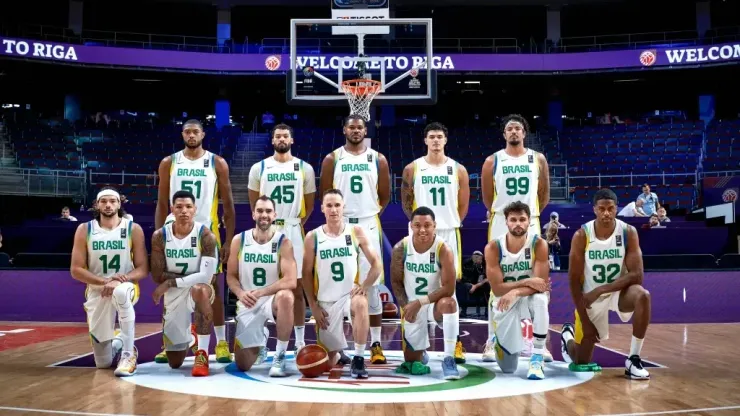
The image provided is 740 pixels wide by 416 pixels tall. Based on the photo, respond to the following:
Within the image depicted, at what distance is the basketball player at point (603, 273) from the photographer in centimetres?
593

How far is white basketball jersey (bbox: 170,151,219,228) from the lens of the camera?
22.4 ft

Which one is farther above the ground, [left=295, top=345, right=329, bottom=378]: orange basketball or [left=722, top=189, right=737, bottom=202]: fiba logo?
[left=722, top=189, right=737, bottom=202]: fiba logo

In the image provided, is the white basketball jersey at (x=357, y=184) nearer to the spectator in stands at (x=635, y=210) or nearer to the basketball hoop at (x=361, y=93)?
the basketball hoop at (x=361, y=93)

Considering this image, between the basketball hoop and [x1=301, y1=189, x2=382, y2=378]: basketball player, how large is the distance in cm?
928

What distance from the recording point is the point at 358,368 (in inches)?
222

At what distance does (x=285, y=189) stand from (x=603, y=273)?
2909mm

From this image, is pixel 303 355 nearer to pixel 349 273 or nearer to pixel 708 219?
pixel 349 273

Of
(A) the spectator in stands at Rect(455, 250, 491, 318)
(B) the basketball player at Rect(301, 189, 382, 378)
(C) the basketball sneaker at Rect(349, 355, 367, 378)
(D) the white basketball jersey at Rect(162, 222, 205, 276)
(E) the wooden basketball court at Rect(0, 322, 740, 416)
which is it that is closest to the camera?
→ (E) the wooden basketball court at Rect(0, 322, 740, 416)

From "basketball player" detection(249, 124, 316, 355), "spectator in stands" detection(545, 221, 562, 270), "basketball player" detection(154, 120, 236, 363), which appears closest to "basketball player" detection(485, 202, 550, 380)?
"basketball player" detection(249, 124, 316, 355)

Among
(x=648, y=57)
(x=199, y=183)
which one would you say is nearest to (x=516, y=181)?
(x=199, y=183)

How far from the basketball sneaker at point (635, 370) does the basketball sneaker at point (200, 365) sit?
330cm

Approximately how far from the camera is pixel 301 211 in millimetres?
6988

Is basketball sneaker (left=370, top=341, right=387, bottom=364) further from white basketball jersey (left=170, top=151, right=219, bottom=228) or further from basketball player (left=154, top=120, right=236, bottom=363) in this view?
white basketball jersey (left=170, top=151, right=219, bottom=228)

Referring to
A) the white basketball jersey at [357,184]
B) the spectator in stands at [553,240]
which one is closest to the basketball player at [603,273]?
the white basketball jersey at [357,184]
